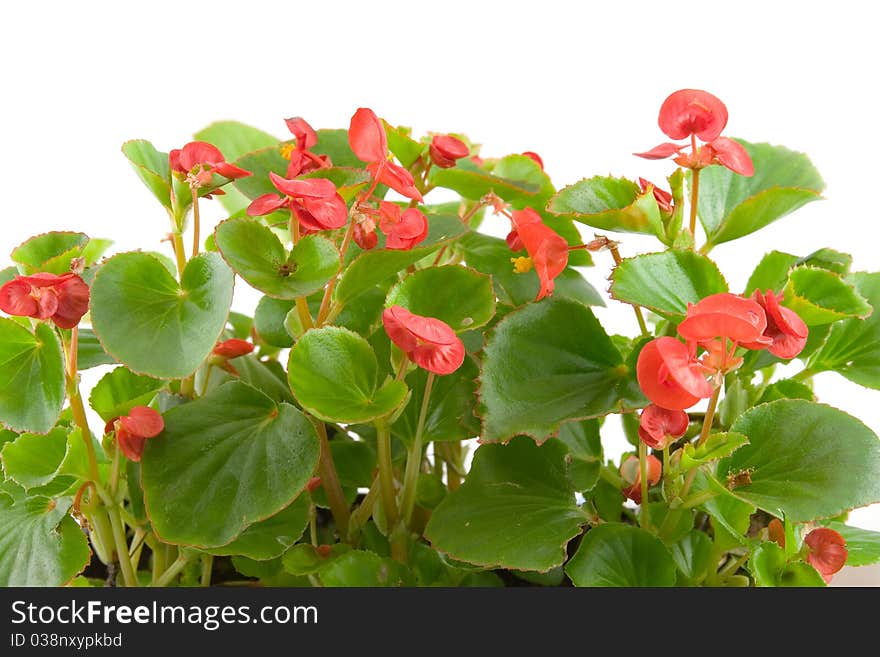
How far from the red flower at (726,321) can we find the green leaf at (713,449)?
75mm

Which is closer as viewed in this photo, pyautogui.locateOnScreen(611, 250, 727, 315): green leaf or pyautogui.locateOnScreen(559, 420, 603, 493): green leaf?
pyautogui.locateOnScreen(611, 250, 727, 315): green leaf

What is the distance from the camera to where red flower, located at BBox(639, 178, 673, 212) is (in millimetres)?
676

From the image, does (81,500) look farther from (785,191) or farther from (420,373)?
(785,191)

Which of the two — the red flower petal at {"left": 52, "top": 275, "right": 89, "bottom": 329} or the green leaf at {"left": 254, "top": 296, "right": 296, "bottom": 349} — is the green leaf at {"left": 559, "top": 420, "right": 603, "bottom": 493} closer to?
the green leaf at {"left": 254, "top": 296, "right": 296, "bottom": 349}

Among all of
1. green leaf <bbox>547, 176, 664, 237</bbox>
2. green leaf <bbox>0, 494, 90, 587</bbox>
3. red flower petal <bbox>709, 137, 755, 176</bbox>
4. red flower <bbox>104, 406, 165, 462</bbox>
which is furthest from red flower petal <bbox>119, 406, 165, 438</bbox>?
red flower petal <bbox>709, 137, 755, 176</bbox>

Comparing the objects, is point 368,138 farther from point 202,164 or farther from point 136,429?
point 136,429

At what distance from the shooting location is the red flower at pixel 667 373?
0.52 metres

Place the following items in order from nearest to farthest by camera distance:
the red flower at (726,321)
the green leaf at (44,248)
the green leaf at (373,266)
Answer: the red flower at (726,321), the green leaf at (373,266), the green leaf at (44,248)

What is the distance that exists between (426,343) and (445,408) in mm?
197

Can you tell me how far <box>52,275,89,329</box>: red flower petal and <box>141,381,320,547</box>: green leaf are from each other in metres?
0.10

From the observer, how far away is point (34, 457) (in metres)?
0.68

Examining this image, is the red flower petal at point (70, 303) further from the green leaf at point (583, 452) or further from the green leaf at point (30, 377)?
the green leaf at point (583, 452)

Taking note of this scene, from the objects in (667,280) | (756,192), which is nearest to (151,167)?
(667,280)

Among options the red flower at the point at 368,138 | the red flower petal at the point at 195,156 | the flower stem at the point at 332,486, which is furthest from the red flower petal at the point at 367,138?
the flower stem at the point at 332,486
